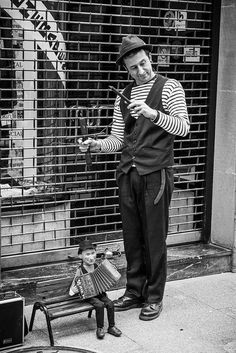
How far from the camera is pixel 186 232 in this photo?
6984 mm

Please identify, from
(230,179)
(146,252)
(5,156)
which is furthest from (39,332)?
(230,179)

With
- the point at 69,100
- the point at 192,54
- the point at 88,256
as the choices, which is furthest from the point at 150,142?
the point at 192,54

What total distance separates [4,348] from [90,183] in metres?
2.08

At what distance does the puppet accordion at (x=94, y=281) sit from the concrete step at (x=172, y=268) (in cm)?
69

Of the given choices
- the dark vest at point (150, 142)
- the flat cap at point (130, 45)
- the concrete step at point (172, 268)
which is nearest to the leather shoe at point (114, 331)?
the concrete step at point (172, 268)

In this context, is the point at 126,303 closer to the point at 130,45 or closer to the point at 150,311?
the point at 150,311

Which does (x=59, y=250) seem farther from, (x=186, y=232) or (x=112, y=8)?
(x=112, y=8)

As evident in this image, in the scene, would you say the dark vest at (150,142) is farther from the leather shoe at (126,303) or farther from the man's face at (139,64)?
the leather shoe at (126,303)

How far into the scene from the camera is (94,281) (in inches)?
203

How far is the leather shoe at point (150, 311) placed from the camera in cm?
550

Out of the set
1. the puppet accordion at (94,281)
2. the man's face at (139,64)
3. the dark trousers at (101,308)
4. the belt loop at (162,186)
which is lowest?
the dark trousers at (101,308)

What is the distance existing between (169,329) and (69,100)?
2.22 metres

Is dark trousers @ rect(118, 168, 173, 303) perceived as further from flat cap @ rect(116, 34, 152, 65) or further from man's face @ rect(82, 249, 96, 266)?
flat cap @ rect(116, 34, 152, 65)

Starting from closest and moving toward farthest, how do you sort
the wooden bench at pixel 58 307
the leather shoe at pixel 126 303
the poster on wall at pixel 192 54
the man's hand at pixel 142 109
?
the man's hand at pixel 142 109
the wooden bench at pixel 58 307
the leather shoe at pixel 126 303
the poster on wall at pixel 192 54
